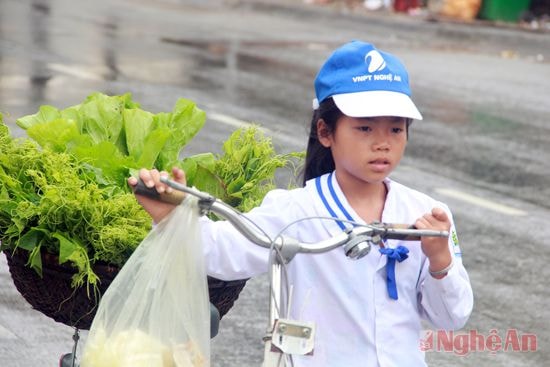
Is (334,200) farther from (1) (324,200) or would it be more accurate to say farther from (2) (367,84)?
(2) (367,84)

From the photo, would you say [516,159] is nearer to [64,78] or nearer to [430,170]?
[430,170]

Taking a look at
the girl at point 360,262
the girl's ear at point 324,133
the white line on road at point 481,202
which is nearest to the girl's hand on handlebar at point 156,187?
the girl at point 360,262

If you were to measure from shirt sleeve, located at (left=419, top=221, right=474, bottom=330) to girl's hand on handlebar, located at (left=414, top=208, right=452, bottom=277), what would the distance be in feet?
0.16

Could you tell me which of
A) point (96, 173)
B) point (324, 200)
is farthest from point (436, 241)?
point (96, 173)

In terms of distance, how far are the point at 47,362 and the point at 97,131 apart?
200 centimetres

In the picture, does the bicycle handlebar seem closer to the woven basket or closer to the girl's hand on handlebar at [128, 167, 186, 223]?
the girl's hand on handlebar at [128, 167, 186, 223]

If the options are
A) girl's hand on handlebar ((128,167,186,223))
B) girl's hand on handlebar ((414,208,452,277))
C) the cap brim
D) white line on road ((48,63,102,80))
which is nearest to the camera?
girl's hand on handlebar ((128,167,186,223))

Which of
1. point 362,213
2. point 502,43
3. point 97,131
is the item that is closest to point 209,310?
point 362,213

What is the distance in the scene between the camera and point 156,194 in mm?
2828

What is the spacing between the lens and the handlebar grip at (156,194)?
2.83 metres

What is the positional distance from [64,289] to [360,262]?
2.49ft

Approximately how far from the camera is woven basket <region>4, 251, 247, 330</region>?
317 cm

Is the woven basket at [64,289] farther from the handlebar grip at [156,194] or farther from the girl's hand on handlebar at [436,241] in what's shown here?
the girl's hand on handlebar at [436,241]

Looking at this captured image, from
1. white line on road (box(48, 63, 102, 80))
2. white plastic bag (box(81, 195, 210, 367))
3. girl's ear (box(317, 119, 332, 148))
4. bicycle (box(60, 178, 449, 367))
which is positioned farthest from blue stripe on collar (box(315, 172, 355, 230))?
white line on road (box(48, 63, 102, 80))
